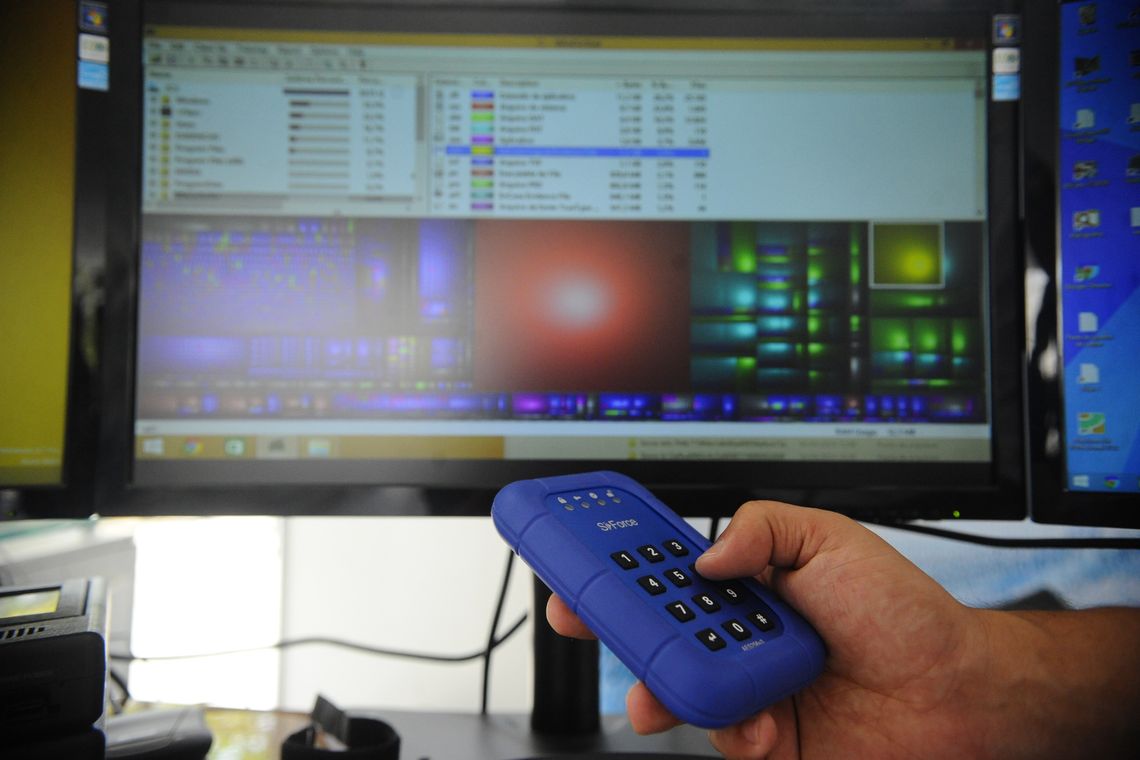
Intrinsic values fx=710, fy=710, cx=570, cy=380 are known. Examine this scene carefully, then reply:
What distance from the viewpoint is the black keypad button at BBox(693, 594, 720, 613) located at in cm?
33

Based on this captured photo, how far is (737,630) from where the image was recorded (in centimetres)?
32

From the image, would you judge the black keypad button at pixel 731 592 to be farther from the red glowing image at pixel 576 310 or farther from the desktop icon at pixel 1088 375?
the desktop icon at pixel 1088 375

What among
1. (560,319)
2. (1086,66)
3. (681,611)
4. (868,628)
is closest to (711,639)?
(681,611)

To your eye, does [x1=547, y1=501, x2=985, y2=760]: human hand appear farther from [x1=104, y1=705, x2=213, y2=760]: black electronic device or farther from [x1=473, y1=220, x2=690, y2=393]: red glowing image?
[x1=104, y1=705, x2=213, y2=760]: black electronic device

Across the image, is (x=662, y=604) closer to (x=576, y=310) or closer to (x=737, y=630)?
(x=737, y=630)

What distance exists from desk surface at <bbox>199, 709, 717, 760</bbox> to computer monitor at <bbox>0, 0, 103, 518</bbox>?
0.20 metres

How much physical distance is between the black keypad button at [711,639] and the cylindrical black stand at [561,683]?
0.23 m

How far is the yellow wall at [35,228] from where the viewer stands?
460 mm

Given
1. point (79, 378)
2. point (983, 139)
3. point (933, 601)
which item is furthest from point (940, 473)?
point (79, 378)

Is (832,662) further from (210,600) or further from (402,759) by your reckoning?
(210,600)

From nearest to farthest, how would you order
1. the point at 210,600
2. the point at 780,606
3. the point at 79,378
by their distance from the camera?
1. the point at 780,606
2. the point at 79,378
3. the point at 210,600

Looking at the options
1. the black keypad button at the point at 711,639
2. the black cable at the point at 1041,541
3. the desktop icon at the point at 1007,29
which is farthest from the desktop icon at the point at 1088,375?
the black keypad button at the point at 711,639

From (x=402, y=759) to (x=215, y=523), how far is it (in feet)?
1.08

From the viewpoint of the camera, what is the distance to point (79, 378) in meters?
0.46
